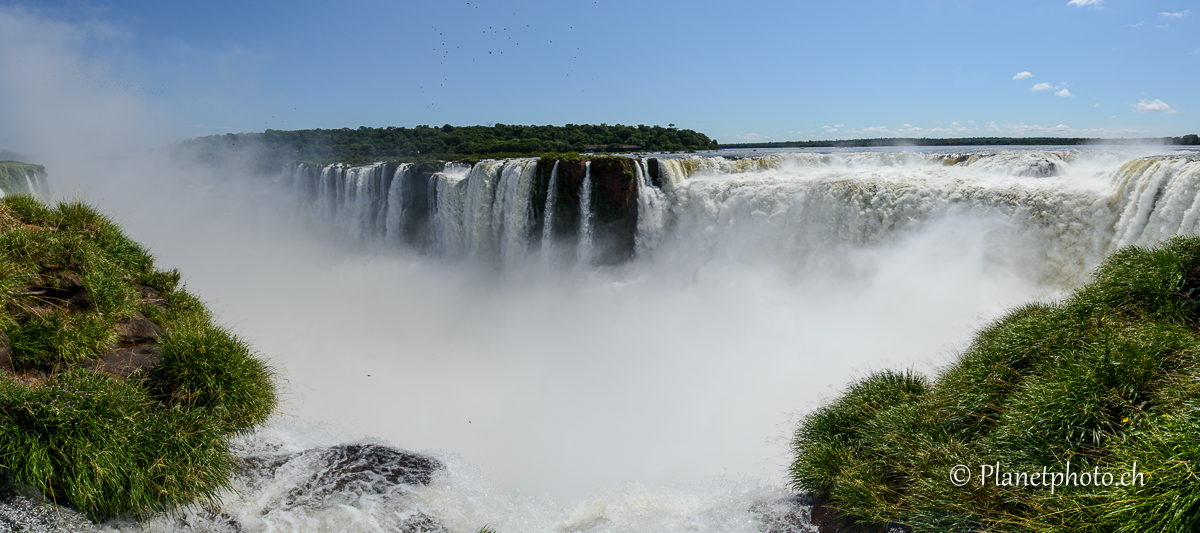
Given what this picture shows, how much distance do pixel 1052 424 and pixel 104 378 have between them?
731 centimetres

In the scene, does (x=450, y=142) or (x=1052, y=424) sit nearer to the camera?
(x=1052, y=424)

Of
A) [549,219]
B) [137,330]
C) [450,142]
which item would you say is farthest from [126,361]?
[450,142]

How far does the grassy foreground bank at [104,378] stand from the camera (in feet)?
10.5

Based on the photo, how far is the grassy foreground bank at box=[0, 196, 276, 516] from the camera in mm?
3211

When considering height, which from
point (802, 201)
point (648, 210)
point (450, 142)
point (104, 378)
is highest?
point (450, 142)

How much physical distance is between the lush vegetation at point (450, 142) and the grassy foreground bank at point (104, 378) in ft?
117

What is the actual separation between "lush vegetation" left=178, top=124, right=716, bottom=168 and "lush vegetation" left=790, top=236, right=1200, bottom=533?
120 feet

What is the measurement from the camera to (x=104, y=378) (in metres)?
3.97

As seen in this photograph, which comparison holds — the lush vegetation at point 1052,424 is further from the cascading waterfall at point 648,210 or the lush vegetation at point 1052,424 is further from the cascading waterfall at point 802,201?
the cascading waterfall at point 648,210

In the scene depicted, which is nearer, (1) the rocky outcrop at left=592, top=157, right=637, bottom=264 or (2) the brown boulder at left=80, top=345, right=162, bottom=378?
(2) the brown boulder at left=80, top=345, right=162, bottom=378

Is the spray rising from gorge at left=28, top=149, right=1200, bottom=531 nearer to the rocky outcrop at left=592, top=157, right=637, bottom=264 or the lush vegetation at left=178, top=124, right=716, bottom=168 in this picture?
the rocky outcrop at left=592, top=157, right=637, bottom=264

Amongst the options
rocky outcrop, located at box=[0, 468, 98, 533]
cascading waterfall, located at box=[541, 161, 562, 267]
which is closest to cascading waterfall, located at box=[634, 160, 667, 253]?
cascading waterfall, located at box=[541, 161, 562, 267]

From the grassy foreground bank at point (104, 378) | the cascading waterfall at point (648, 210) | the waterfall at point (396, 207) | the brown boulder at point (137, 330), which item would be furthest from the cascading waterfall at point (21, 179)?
the cascading waterfall at point (648, 210)

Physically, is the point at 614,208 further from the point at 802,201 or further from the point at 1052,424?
the point at 1052,424
